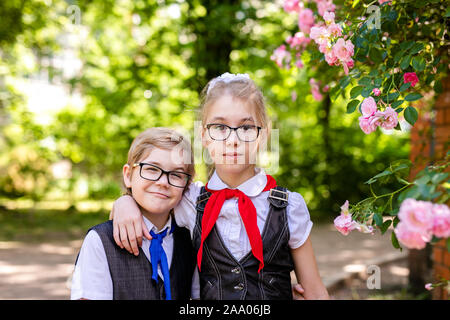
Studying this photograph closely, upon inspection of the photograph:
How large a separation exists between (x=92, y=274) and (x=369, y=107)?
1255 mm

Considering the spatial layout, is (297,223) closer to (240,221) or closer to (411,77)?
(240,221)

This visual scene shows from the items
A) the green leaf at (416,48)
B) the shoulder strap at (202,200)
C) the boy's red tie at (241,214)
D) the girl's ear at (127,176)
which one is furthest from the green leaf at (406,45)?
the girl's ear at (127,176)

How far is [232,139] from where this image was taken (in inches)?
74.6

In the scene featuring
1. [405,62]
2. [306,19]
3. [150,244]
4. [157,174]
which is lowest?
[150,244]

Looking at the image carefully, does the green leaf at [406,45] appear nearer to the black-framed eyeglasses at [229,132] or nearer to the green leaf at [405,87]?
the green leaf at [405,87]

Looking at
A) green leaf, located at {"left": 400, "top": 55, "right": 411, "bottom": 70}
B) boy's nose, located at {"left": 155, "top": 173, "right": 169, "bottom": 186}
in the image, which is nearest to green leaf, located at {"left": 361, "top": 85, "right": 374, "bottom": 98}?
green leaf, located at {"left": 400, "top": 55, "right": 411, "bottom": 70}

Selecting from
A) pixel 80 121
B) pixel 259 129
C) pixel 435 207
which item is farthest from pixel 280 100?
pixel 435 207

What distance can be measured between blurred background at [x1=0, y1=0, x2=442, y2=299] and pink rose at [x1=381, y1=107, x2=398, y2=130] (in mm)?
3016

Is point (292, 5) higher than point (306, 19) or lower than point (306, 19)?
higher

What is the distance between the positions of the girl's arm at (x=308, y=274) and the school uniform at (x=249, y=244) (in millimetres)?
35

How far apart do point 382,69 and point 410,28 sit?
1.35 feet

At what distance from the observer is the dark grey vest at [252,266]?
185 centimetres

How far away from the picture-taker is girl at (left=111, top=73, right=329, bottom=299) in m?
1.86

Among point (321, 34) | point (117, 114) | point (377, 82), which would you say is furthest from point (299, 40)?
point (117, 114)
